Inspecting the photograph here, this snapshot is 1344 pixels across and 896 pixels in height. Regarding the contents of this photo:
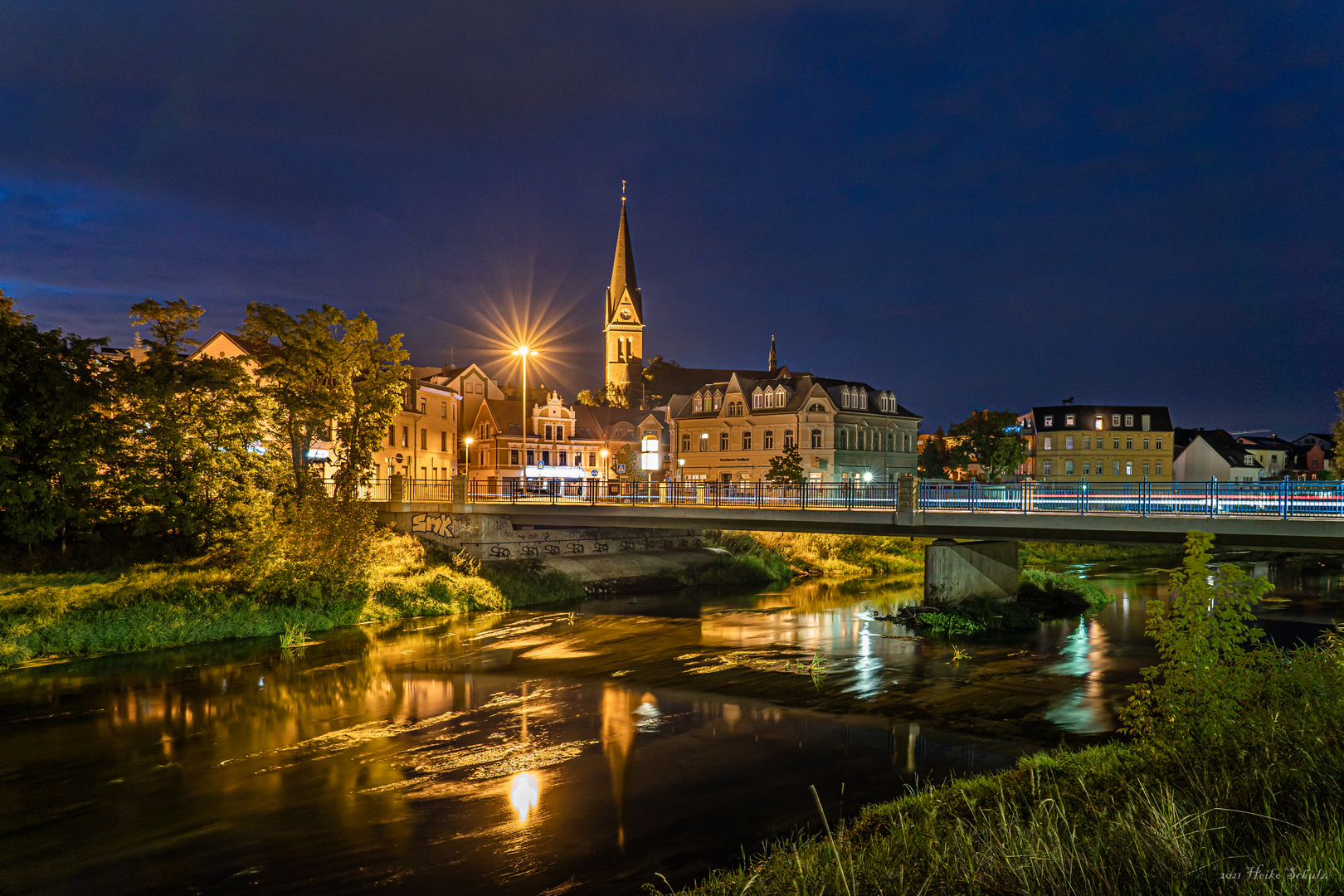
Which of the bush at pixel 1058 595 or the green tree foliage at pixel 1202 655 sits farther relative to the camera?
the bush at pixel 1058 595

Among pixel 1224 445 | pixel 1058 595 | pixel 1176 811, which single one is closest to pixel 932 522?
pixel 1058 595

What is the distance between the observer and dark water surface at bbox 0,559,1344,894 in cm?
1286

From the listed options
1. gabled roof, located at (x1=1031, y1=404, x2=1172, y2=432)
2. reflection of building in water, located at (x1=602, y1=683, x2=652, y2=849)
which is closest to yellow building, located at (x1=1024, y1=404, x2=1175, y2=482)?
gabled roof, located at (x1=1031, y1=404, x2=1172, y2=432)

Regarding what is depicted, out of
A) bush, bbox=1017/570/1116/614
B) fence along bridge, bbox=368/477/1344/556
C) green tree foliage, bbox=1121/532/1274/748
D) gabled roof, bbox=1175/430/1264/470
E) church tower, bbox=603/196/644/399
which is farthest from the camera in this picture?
church tower, bbox=603/196/644/399

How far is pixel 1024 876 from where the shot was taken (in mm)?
6875

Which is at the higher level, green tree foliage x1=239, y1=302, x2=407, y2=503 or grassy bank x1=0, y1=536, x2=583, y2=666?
green tree foliage x1=239, y1=302, x2=407, y2=503

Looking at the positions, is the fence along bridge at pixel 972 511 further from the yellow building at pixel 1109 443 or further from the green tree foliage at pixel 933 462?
the yellow building at pixel 1109 443

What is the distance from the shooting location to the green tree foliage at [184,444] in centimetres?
3331

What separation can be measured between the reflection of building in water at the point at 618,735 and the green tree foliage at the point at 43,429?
22.6 meters

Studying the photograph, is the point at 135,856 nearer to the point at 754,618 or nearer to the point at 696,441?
the point at 754,618

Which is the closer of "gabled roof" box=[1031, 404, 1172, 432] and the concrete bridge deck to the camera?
the concrete bridge deck

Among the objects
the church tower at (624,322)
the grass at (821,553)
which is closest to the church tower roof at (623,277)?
the church tower at (624,322)

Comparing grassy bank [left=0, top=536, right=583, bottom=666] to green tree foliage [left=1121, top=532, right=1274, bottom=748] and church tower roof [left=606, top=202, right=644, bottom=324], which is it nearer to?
green tree foliage [left=1121, top=532, right=1274, bottom=748]

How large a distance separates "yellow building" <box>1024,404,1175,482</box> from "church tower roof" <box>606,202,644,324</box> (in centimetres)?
6940
